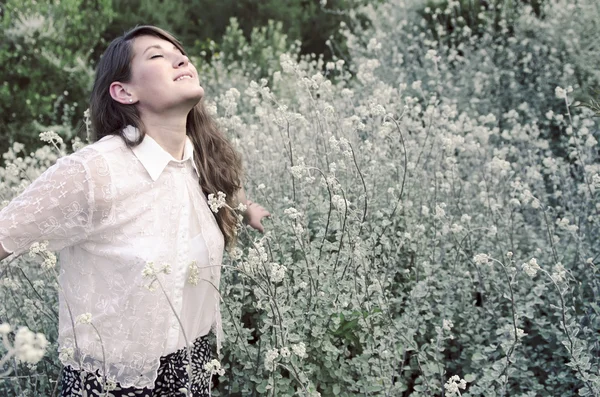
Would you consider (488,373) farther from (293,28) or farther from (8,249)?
(293,28)

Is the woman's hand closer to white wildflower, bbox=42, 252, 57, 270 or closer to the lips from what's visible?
the lips

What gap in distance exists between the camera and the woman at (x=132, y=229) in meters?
1.96

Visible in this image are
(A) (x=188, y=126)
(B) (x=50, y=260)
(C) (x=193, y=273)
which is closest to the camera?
(B) (x=50, y=260)

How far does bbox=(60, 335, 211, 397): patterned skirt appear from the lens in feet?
6.77

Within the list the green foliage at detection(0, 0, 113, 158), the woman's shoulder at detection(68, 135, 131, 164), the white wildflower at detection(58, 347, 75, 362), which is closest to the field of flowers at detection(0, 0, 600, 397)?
the white wildflower at detection(58, 347, 75, 362)

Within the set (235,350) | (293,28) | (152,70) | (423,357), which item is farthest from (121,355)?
(293,28)

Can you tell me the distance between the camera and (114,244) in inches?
80.0

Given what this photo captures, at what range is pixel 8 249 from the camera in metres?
1.90

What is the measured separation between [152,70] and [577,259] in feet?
6.84

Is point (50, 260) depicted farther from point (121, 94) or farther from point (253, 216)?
point (253, 216)

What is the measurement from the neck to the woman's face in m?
0.03

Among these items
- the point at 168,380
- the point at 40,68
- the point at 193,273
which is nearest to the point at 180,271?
the point at 193,273

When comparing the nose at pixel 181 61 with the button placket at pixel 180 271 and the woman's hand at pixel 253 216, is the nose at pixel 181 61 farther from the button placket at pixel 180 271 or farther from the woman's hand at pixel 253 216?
the woman's hand at pixel 253 216

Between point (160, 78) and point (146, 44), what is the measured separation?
0.48ft
